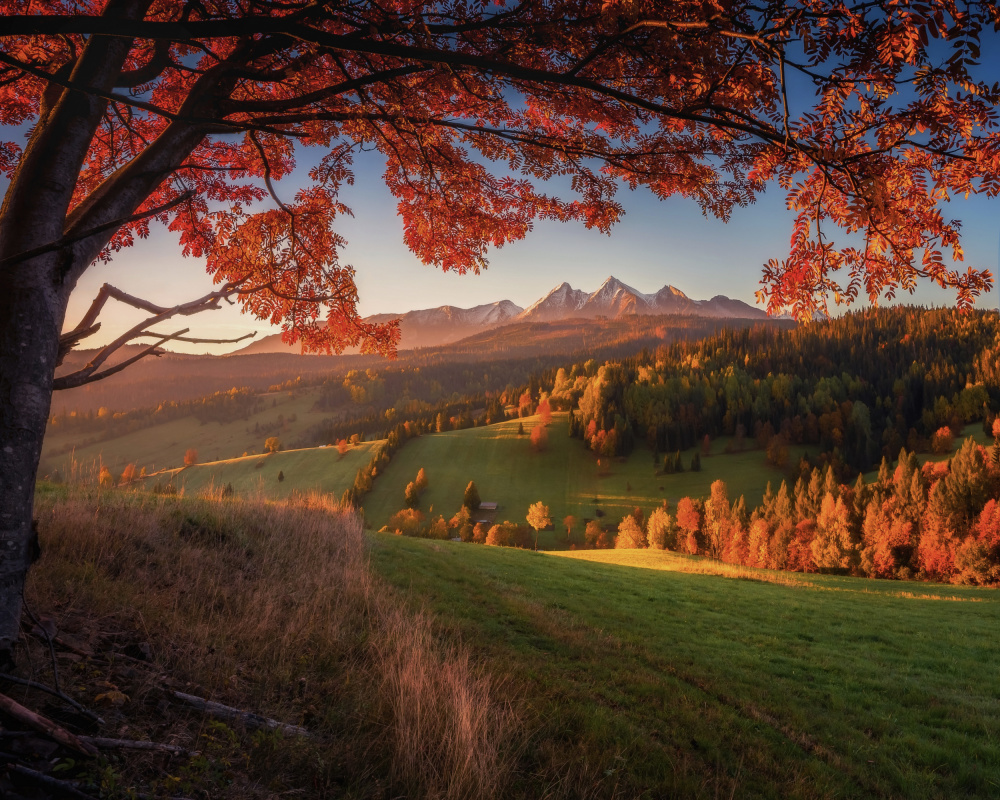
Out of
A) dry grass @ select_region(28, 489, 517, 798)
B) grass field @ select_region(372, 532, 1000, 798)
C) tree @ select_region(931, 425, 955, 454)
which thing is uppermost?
dry grass @ select_region(28, 489, 517, 798)

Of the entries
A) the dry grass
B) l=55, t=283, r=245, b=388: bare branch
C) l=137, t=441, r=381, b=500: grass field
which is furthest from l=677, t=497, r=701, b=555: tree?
l=55, t=283, r=245, b=388: bare branch

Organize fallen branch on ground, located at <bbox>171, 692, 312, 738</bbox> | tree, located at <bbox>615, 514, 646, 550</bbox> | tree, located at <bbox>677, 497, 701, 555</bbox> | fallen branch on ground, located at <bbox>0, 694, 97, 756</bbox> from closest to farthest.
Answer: fallen branch on ground, located at <bbox>0, 694, 97, 756</bbox>, fallen branch on ground, located at <bbox>171, 692, 312, 738</bbox>, tree, located at <bbox>615, 514, 646, 550</bbox>, tree, located at <bbox>677, 497, 701, 555</bbox>

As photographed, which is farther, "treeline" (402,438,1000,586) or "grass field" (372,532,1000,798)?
"treeline" (402,438,1000,586)

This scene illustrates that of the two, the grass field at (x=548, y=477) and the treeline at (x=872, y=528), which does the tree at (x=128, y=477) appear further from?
the grass field at (x=548, y=477)

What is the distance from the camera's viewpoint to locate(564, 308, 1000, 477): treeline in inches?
4843

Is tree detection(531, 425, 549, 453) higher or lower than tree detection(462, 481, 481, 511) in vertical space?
higher

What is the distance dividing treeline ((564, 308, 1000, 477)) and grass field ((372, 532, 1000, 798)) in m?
116

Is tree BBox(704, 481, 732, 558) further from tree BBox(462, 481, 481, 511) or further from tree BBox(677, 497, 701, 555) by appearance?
tree BBox(462, 481, 481, 511)

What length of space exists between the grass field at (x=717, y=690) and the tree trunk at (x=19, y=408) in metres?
4.23

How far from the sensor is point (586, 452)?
133875 mm

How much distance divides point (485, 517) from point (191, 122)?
334ft

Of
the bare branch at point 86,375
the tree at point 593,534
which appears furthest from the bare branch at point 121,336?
the tree at point 593,534

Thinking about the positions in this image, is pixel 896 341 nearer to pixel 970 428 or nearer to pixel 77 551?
pixel 970 428

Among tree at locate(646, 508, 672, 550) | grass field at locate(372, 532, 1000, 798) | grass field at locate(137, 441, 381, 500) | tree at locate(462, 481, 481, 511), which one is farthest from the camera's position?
grass field at locate(137, 441, 381, 500)
